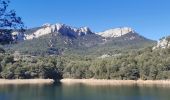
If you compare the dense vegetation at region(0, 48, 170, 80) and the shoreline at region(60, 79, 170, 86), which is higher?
the dense vegetation at region(0, 48, 170, 80)

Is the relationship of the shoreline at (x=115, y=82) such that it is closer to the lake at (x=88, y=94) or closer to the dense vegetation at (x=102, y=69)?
the dense vegetation at (x=102, y=69)

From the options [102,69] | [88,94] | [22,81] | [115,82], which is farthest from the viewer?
[102,69]

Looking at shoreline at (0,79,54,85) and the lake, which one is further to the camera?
shoreline at (0,79,54,85)

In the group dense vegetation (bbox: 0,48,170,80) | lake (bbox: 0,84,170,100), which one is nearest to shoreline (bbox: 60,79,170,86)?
dense vegetation (bbox: 0,48,170,80)

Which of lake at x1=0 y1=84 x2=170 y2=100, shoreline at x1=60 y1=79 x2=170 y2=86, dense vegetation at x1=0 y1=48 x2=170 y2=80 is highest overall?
dense vegetation at x1=0 y1=48 x2=170 y2=80

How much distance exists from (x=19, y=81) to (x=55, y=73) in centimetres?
2058

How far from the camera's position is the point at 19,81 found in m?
137

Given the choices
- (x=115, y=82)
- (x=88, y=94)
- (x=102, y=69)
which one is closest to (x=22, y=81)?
(x=102, y=69)

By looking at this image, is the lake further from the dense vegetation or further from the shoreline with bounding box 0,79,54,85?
the shoreline with bounding box 0,79,54,85

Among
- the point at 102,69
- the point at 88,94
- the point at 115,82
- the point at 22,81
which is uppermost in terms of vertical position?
the point at 102,69

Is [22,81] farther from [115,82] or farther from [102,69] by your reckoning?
[115,82]

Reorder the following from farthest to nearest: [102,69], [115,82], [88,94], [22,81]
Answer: [102,69] → [22,81] → [115,82] → [88,94]

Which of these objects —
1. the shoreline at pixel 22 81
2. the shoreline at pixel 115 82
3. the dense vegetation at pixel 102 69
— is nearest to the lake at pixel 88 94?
the shoreline at pixel 115 82

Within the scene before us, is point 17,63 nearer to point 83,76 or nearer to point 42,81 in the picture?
point 42,81
